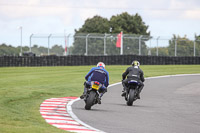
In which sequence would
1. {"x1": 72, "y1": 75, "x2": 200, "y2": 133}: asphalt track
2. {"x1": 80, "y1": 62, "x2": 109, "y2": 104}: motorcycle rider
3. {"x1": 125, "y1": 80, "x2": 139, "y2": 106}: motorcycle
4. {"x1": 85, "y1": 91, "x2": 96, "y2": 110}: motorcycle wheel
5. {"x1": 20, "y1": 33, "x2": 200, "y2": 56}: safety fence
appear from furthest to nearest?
1. {"x1": 20, "y1": 33, "x2": 200, "y2": 56}: safety fence
2. {"x1": 125, "y1": 80, "x2": 139, "y2": 106}: motorcycle
3. {"x1": 80, "y1": 62, "x2": 109, "y2": 104}: motorcycle rider
4. {"x1": 85, "y1": 91, "x2": 96, "y2": 110}: motorcycle wheel
5. {"x1": 72, "y1": 75, "x2": 200, "y2": 133}: asphalt track

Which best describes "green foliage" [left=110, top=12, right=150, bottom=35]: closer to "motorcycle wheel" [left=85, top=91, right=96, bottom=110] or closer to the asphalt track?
the asphalt track

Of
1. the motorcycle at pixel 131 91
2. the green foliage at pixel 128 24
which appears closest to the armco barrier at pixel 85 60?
the motorcycle at pixel 131 91

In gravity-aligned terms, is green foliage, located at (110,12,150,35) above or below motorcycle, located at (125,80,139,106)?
above

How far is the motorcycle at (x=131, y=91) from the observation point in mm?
13703

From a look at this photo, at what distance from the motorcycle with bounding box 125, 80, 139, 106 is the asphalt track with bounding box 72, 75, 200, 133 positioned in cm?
20

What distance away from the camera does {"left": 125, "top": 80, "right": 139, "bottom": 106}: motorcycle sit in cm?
1370

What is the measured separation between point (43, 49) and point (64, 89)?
21.8 meters

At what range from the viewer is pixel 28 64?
35812mm

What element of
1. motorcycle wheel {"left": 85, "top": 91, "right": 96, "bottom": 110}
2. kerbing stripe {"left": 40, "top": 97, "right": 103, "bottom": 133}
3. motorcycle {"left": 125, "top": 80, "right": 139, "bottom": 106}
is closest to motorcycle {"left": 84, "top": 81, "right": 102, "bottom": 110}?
motorcycle wheel {"left": 85, "top": 91, "right": 96, "bottom": 110}

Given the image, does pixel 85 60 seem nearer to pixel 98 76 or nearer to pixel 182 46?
pixel 182 46

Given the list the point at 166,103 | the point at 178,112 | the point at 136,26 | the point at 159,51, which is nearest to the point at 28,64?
the point at 159,51

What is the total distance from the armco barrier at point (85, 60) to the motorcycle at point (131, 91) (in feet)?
73.7

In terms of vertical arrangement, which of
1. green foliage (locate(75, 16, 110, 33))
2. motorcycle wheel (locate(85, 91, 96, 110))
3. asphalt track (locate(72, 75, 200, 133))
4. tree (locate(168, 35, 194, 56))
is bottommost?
asphalt track (locate(72, 75, 200, 133))

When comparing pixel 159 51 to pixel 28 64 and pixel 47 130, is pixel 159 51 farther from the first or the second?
pixel 47 130
